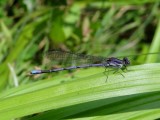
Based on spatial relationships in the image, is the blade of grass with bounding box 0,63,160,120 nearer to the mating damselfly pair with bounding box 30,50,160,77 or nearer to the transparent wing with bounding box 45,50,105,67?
the mating damselfly pair with bounding box 30,50,160,77

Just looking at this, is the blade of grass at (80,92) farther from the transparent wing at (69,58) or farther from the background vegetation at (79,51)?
the transparent wing at (69,58)

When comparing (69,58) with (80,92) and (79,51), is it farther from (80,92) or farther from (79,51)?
(79,51)

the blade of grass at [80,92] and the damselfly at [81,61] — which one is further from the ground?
the damselfly at [81,61]

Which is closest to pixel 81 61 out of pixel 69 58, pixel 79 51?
pixel 69 58

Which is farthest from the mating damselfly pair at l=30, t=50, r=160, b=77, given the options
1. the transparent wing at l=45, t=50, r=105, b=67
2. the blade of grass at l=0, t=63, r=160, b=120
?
the blade of grass at l=0, t=63, r=160, b=120

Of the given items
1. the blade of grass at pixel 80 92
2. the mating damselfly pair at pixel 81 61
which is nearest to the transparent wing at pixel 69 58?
the mating damselfly pair at pixel 81 61

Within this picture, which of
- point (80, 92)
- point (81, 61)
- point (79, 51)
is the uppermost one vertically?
point (79, 51)

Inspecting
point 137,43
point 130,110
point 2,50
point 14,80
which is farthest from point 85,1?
point 130,110
